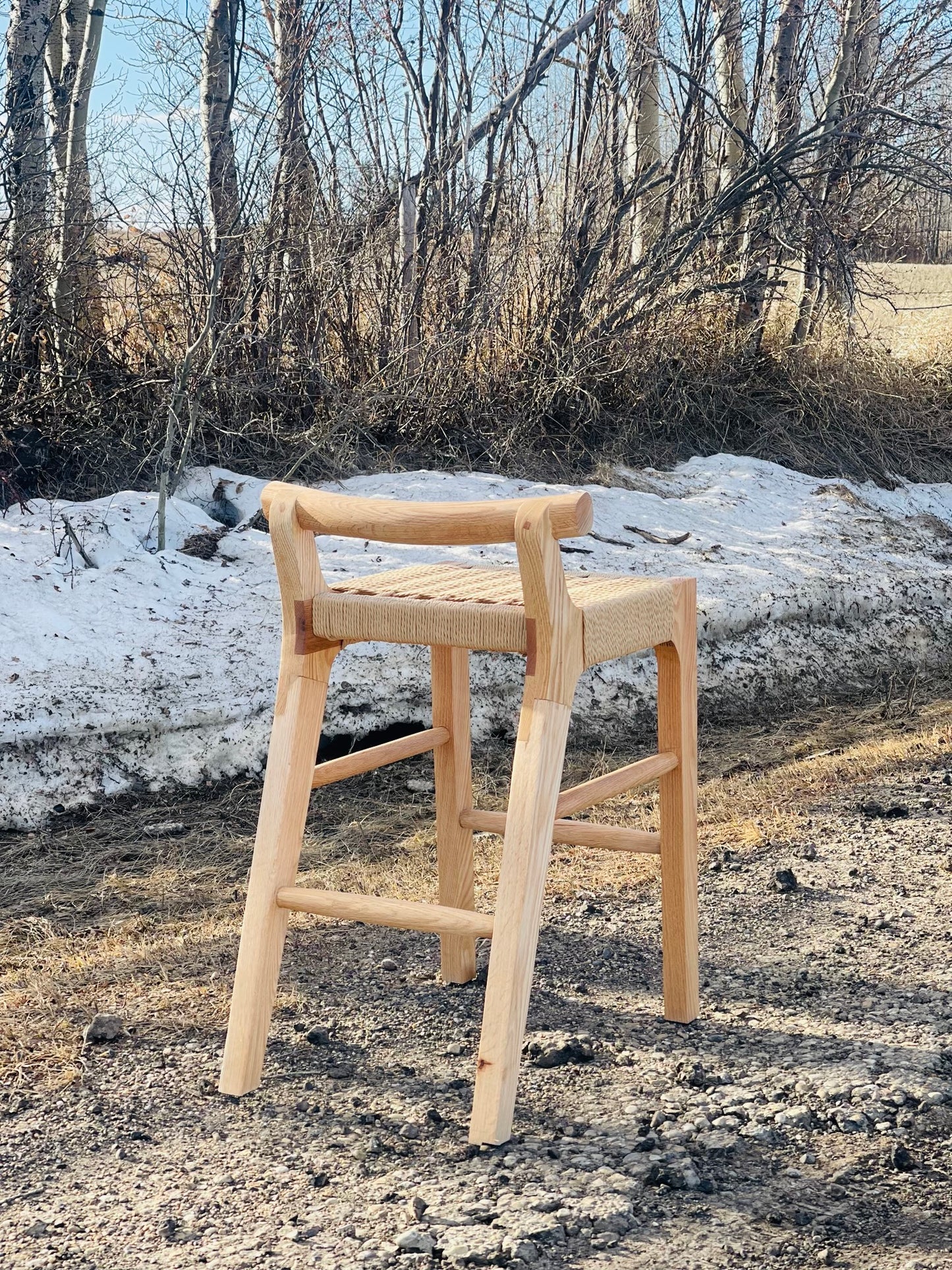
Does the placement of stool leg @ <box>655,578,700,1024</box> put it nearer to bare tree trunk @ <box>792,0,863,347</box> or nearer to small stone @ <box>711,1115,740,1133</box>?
small stone @ <box>711,1115,740,1133</box>

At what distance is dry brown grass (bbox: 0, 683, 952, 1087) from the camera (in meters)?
2.76

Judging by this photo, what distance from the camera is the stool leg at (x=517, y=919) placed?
2.10 meters

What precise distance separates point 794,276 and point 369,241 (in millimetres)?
4653

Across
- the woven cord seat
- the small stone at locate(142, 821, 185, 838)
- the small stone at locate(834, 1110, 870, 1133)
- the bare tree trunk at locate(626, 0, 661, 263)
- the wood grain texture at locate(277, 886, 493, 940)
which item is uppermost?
the bare tree trunk at locate(626, 0, 661, 263)

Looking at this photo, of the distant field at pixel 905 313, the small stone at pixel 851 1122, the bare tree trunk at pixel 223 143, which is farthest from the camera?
the distant field at pixel 905 313

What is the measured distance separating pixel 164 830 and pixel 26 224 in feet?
10.4

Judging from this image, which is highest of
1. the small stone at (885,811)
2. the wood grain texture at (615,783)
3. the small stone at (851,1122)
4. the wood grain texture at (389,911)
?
the wood grain texture at (615,783)

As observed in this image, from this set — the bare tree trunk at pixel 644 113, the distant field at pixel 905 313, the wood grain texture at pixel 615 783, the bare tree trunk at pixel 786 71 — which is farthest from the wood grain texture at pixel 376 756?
the bare tree trunk at pixel 786 71

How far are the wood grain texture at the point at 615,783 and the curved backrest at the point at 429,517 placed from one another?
525 mm

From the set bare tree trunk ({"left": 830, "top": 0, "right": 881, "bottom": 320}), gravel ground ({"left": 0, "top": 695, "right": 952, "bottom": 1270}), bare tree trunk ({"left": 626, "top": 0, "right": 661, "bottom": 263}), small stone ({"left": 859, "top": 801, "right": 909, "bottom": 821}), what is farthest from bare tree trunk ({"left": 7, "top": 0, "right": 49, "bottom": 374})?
bare tree trunk ({"left": 830, "top": 0, "right": 881, "bottom": 320})

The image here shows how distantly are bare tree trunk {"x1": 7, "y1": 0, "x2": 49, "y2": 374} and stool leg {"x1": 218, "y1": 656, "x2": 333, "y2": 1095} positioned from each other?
4.09 meters

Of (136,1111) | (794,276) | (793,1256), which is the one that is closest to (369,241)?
(794,276)

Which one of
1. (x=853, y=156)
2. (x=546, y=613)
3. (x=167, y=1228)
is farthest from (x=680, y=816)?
(x=853, y=156)

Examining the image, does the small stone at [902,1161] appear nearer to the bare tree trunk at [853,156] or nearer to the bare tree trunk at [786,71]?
the bare tree trunk at [853,156]
